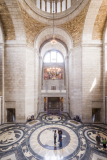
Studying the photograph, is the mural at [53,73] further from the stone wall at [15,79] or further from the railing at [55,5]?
the railing at [55,5]

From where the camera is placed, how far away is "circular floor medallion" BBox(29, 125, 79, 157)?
4.98 metres

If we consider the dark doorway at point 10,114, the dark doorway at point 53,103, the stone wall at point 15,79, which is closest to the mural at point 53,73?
the dark doorway at point 53,103

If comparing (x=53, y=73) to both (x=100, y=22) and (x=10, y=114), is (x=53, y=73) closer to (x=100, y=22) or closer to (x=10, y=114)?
(x=10, y=114)

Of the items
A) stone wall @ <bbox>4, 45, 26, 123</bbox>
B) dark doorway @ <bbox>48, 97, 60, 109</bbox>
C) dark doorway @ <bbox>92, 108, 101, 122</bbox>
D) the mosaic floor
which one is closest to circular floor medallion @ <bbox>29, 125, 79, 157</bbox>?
the mosaic floor

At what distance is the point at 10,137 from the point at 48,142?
3.18m

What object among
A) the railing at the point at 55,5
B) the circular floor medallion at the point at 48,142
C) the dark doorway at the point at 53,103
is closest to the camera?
the circular floor medallion at the point at 48,142

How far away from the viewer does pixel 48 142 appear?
575 cm

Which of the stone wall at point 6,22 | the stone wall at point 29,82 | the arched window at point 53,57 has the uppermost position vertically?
the stone wall at point 6,22

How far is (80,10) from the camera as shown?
784 cm

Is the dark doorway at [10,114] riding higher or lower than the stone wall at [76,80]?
lower

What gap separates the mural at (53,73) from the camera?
53.7 feet

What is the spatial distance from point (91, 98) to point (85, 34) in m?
7.26

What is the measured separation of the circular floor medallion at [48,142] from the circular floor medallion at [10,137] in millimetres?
1141

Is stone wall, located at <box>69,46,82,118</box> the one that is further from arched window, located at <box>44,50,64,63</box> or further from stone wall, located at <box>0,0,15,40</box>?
stone wall, located at <box>0,0,15,40</box>
